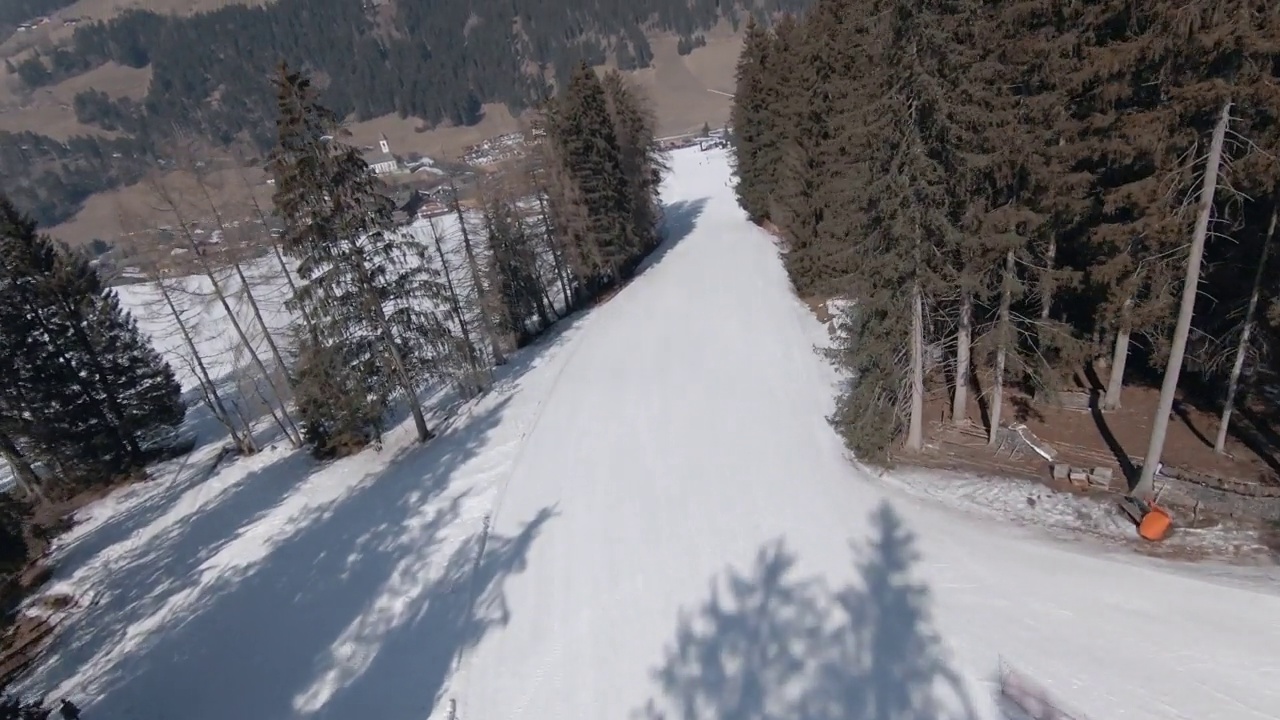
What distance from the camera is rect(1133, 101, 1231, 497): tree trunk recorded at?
941 cm

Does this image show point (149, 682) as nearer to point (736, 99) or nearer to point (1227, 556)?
point (1227, 556)

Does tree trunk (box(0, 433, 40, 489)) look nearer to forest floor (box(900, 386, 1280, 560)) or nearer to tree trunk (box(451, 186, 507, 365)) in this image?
tree trunk (box(451, 186, 507, 365))

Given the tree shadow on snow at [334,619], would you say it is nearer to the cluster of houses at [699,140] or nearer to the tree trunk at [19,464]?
the tree trunk at [19,464]

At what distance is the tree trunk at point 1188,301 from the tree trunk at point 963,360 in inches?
141

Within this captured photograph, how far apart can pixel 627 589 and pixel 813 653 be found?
3.92 metres

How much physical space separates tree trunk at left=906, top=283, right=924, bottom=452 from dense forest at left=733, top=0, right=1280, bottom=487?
5 centimetres

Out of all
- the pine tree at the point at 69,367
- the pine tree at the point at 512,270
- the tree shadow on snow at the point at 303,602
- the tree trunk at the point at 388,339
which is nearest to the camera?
the tree shadow on snow at the point at 303,602

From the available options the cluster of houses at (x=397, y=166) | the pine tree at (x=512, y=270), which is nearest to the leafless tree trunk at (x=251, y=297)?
the pine tree at (x=512, y=270)

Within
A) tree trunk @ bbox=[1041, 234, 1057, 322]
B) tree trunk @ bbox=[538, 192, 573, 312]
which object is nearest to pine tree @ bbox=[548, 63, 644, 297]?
tree trunk @ bbox=[538, 192, 573, 312]

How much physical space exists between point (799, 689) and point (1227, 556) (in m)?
8.01

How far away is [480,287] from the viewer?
24875 mm

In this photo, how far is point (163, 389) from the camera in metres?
25.3

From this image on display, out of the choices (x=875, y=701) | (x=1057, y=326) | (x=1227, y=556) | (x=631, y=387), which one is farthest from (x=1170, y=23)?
(x=631, y=387)

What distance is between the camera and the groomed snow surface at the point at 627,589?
382 inches
